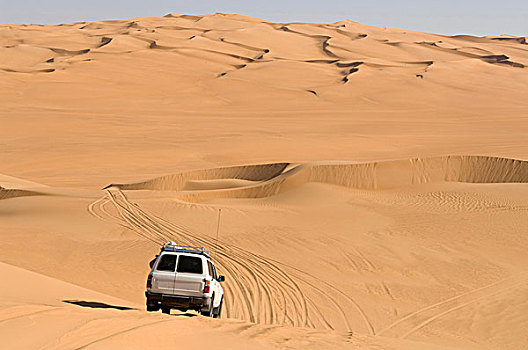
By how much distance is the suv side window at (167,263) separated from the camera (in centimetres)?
938

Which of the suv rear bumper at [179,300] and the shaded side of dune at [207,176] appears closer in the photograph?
the suv rear bumper at [179,300]

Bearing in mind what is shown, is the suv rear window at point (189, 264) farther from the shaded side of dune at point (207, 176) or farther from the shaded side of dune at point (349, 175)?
the shaded side of dune at point (207, 176)

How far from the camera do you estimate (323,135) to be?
35.8 metres

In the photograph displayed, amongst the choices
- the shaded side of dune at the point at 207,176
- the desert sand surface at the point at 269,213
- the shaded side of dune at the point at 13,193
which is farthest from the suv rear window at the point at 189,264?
the shaded side of dune at the point at 207,176

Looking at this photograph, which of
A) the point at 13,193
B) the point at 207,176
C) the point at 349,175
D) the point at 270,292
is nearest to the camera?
the point at 270,292

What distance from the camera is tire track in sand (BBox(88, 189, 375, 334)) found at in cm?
1036

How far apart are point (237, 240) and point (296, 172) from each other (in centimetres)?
595

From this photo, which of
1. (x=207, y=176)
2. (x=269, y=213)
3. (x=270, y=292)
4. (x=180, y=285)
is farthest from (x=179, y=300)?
(x=207, y=176)

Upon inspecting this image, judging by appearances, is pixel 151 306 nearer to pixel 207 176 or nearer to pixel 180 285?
pixel 180 285

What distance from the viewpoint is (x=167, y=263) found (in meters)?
9.41

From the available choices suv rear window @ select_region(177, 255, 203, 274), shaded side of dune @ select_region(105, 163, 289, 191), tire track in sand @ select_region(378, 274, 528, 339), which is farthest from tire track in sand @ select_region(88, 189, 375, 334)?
shaded side of dune @ select_region(105, 163, 289, 191)

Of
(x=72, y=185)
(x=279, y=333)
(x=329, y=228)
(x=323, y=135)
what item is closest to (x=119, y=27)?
(x=323, y=135)

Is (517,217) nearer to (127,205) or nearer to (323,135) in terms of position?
(127,205)

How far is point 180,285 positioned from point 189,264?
337 millimetres
